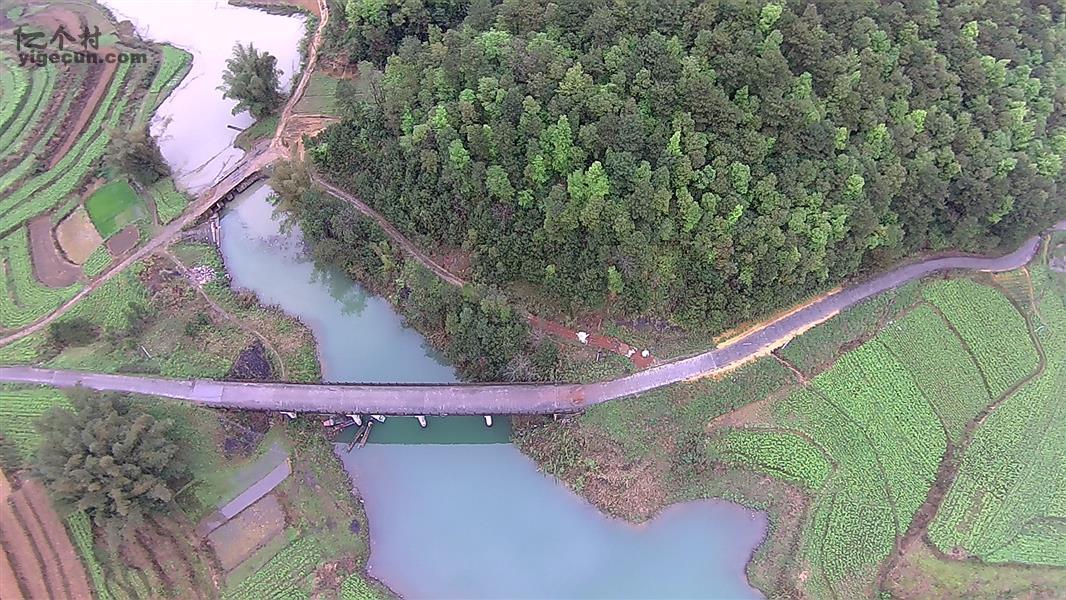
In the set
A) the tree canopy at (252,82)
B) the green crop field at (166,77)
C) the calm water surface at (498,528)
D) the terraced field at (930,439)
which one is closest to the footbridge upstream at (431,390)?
the calm water surface at (498,528)

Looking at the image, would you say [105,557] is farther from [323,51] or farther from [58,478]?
[323,51]

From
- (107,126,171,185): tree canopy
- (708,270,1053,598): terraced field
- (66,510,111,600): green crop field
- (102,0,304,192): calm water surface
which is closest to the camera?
(66,510,111,600): green crop field

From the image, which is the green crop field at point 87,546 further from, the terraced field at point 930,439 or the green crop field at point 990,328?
the green crop field at point 990,328

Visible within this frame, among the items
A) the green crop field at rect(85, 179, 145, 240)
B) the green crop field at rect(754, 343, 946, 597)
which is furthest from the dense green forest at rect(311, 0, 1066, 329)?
the green crop field at rect(85, 179, 145, 240)

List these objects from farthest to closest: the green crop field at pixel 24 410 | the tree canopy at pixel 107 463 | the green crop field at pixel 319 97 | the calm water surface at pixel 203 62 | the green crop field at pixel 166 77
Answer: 1. the green crop field at pixel 166 77
2. the green crop field at pixel 319 97
3. the calm water surface at pixel 203 62
4. the green crop field at pixel 24 410
5. the tree canopy at pixel 107 463

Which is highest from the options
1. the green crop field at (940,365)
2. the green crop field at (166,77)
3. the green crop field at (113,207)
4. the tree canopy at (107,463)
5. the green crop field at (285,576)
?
the green crop field at (166,77)

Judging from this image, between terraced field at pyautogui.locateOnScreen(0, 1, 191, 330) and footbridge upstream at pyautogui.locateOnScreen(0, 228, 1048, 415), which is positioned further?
terraced field at pyautogui.locateOnScreen(0, 1, 191, 330)

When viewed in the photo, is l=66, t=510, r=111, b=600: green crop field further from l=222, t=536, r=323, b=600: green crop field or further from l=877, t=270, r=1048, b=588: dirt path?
l=877, t=270, r=1048, b=588: dirt path
